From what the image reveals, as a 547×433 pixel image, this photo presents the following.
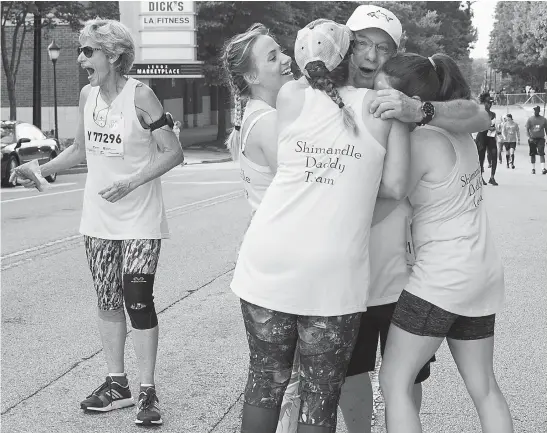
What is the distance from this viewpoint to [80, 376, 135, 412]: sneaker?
4.91 m

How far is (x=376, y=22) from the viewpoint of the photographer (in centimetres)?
346

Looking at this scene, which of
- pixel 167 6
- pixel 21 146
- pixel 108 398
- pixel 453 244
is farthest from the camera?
pixel 167 6

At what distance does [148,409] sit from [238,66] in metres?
1.91

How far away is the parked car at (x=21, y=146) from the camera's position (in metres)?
21.0

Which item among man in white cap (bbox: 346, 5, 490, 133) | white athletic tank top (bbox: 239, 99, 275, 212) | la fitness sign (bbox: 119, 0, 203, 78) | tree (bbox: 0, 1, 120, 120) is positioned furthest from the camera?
la fitness sign (bbox: 119, 0, 203, 78)

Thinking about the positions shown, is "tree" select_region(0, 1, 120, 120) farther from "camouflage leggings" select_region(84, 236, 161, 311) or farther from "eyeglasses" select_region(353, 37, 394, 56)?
"eyeglasses" select_region(353, 37, 394, 56)

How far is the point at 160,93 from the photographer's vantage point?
5166cm

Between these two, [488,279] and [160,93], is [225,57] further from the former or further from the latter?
[160,93]

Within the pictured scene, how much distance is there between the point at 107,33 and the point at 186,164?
1166 inches

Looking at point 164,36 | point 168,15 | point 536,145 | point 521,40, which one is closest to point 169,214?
point 536,145

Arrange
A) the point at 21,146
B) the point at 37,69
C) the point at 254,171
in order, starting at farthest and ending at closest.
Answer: the point at 37,69 → the point at 21,146 → the point at 254,171

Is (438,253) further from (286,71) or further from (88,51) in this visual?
(88,51)

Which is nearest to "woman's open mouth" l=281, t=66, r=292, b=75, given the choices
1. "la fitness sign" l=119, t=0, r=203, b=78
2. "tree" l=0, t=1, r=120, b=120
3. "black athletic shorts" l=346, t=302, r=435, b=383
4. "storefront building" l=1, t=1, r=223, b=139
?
"black athletic shorts" l=346, t=302, r=435, b=383

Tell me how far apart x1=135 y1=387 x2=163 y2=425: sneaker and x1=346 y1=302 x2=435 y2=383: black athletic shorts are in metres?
1.40
